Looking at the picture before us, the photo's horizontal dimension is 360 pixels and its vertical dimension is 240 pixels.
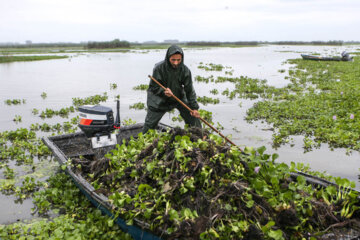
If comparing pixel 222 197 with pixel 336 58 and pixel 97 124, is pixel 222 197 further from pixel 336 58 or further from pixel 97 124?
pixel 336 58

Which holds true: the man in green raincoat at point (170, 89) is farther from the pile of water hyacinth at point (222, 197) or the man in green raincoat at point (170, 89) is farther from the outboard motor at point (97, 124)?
the pile of water hyacinth at point (222, 197)

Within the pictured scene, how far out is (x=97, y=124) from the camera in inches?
231

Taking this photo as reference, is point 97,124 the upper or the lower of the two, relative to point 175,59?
lower

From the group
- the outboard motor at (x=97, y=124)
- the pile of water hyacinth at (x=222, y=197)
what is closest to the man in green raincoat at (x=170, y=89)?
the outboard motor at (x=97, y=124)

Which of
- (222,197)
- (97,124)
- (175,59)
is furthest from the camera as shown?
(97,124)

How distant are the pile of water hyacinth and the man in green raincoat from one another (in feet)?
6.19

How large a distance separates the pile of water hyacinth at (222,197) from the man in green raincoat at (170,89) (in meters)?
1.89

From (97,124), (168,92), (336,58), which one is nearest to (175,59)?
(168,92)

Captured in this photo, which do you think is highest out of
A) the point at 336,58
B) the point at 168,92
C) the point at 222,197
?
the point at 336,58

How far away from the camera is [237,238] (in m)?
2.79

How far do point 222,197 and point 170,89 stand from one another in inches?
121

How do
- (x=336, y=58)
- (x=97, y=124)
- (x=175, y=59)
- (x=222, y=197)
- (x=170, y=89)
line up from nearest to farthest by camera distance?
(x=222, y=197) → (x=175, y=59) → (x=170, y=89) → (x=97, y=124) → (x=336, y=58)

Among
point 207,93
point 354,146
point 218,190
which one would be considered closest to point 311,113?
point 354,146

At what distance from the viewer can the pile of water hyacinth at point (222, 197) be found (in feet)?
9.48
